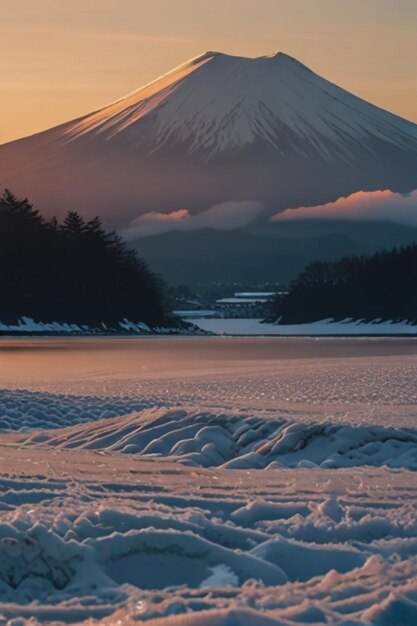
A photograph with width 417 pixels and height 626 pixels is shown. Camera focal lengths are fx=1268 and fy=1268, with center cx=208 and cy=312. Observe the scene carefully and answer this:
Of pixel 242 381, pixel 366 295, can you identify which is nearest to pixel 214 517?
pixel 242 381

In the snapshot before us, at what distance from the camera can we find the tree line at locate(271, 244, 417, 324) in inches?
4242

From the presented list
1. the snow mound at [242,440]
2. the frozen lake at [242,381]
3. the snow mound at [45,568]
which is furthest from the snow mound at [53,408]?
the snow mound at [45,568]

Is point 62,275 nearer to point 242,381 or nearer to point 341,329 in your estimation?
point 341,329

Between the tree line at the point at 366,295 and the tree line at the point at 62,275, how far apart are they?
80.0 ft

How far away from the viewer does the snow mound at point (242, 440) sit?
34.2 feet

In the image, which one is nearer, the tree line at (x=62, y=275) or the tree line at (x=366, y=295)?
the tree line at (x=62, y=275)

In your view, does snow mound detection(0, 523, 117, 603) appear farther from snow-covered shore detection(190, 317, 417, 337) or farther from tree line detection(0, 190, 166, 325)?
snow-covered shore detection(190, 317, 417, 337)

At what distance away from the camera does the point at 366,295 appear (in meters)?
113

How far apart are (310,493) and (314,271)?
143549 mm

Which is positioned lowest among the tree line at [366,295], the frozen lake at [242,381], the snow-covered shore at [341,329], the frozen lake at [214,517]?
the snow-covered shore at [341,329]

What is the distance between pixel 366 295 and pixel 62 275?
41.1m

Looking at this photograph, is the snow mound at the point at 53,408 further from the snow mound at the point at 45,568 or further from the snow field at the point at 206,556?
the snow mound at the point at 45,568

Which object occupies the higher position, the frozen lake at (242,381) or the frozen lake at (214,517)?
the frozen lake at (214,517)

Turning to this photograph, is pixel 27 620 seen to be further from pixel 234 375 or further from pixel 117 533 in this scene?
pixel 234 375
